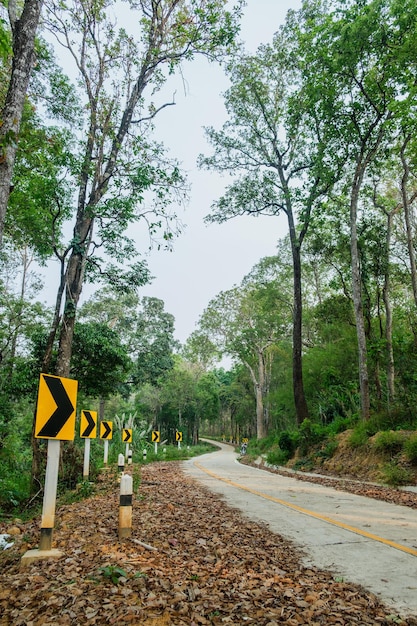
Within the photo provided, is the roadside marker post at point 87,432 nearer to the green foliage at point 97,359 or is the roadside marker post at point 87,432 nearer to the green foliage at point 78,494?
the green foliage at point 78,494

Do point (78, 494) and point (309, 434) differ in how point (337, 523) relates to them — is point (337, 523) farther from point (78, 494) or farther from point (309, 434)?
point (309, 434)

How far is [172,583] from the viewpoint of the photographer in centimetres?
377

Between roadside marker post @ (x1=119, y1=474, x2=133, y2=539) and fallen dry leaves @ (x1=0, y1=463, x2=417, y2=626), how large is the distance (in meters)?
0.12

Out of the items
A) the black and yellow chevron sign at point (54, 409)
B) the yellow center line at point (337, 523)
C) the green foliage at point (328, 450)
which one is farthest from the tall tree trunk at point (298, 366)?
the black and yellow chevron sign at point (54, 409)

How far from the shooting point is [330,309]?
2288 cm

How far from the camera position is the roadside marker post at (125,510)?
520cm

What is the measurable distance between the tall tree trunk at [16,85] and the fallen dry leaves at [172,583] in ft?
12.3

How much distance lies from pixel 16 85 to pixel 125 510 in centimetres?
563

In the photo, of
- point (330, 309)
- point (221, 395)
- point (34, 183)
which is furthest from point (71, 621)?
point (221, 395)

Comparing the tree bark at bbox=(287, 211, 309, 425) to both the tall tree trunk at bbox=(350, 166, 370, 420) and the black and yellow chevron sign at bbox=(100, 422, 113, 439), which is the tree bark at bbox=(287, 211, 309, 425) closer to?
the tall tree trunk at bbox=(350, 166, 370, 420)

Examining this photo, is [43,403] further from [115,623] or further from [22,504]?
[22,504]

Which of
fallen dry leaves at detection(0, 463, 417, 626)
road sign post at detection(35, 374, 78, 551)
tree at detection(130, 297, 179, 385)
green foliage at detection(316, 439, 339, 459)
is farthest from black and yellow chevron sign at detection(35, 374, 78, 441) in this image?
tree at detection(130, 297, 179, 385)

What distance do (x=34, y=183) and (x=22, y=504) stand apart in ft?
26.9

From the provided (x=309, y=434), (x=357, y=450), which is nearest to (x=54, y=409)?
(x=357, y=450)
